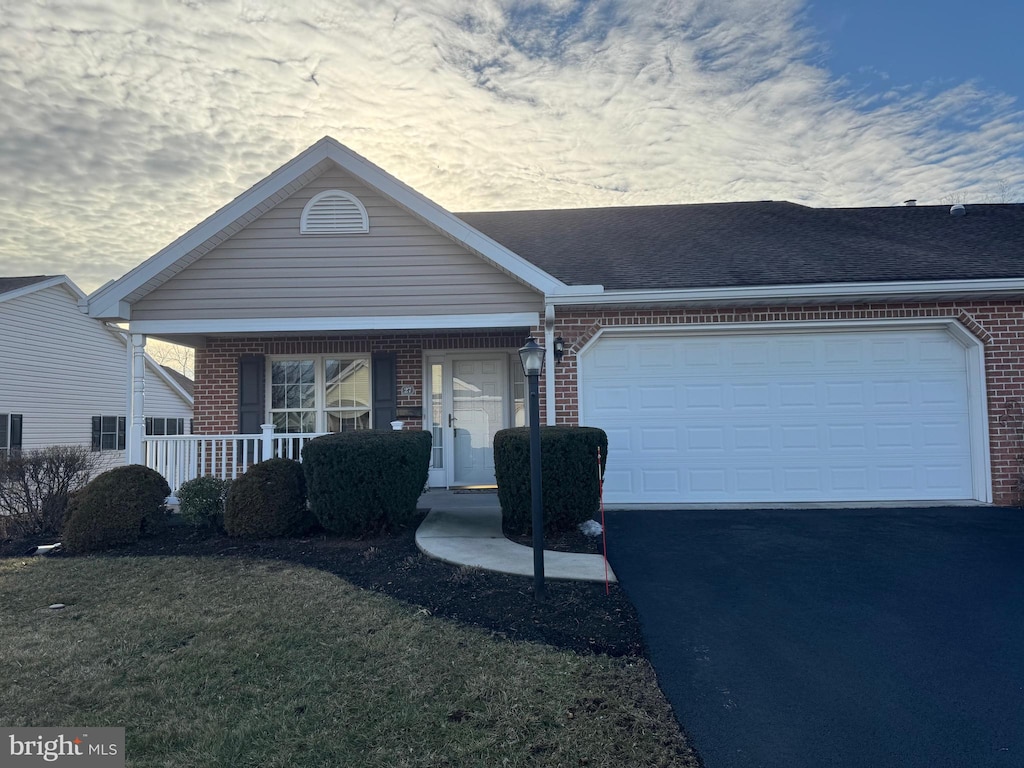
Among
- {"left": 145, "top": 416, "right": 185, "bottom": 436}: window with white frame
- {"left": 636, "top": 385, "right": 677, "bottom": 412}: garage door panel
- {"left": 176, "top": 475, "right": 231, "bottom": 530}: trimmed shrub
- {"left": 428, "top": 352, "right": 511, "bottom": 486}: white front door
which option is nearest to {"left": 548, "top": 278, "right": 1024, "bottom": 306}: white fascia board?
{"left": 636, "top": 385, "right": 677, "bottom": 412}: garage door panel

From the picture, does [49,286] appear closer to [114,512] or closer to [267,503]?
[114,512]

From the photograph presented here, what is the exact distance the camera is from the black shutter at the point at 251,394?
33.1 feet

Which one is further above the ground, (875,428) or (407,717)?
(875,428)

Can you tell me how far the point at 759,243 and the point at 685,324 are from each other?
277 centimetres

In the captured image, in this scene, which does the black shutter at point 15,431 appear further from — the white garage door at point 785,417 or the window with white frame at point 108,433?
the white garage door at point 785,417

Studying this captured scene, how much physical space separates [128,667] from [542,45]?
9.34 m

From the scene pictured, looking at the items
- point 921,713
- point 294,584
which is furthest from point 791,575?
point 294,584

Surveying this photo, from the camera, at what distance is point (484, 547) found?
20.3 feet

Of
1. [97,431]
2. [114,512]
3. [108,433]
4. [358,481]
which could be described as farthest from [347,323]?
[108,433]

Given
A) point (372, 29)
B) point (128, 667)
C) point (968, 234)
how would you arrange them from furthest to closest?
point (968, 234) → point (372, 29) → point (128, 667)

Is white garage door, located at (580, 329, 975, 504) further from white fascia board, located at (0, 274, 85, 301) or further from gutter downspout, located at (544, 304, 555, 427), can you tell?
white fascia board, located at (0, 274, 85, 301)

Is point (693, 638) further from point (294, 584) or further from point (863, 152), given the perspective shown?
point (863, 152)

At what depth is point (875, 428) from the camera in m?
8.18

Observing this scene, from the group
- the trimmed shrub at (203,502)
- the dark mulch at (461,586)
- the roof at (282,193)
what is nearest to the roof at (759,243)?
the roof at (282,193)
